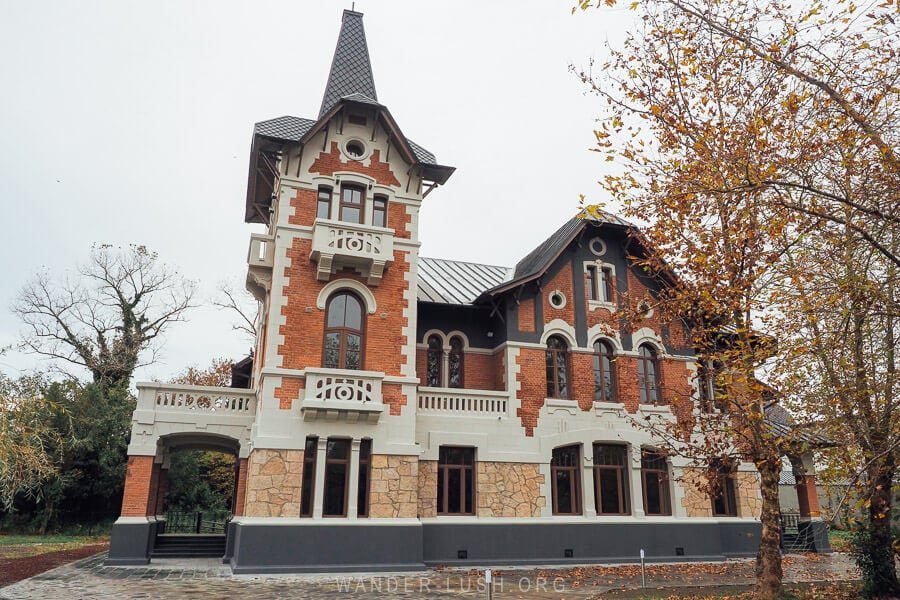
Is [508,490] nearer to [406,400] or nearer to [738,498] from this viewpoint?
[406,400]

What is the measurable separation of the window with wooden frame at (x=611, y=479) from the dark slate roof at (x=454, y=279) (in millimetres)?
5773

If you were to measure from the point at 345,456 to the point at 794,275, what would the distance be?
1047cm

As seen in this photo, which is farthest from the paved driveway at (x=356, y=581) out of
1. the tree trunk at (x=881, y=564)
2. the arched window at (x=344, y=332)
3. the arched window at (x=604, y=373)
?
the arched window at (x=344, y=332)

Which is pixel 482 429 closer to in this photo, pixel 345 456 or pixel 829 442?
pixel 345 456

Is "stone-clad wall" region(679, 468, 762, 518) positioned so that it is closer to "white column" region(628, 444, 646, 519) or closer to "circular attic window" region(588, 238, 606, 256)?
"white column" region(628, 444, 646, 519)

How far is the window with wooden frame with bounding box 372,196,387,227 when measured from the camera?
17.3 meters

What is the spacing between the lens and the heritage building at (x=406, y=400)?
1482 centimetres

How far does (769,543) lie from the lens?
10531 mm

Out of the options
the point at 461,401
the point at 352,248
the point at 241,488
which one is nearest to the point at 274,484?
the point at 241,488

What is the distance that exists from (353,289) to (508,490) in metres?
6.56

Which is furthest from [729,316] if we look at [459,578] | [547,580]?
[459,578]

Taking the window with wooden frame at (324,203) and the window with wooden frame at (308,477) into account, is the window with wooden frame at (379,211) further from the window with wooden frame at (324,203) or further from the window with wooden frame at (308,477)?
the window with wooden frame at (308,477)

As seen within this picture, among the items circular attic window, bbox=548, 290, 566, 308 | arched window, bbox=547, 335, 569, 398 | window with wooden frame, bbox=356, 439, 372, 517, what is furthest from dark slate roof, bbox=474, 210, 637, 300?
window with wooden frame, bbox=356, 439, 372, 517

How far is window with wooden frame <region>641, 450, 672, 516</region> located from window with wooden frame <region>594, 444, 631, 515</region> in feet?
1.81
